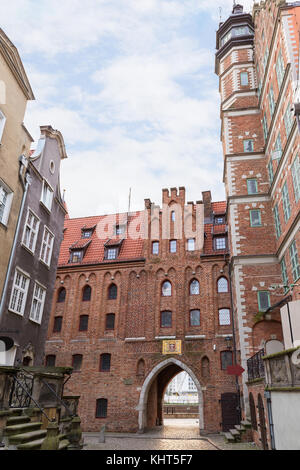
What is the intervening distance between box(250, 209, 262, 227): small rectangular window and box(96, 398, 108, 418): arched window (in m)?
15.7

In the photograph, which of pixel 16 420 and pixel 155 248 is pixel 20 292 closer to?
pixel 16 420

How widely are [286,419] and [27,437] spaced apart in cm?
673

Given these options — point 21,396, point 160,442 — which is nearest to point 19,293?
point 21,396

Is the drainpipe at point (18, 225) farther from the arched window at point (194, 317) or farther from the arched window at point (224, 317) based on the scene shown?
the arched window at point (224, 317)

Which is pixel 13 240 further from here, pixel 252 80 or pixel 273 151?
pixel 252 80

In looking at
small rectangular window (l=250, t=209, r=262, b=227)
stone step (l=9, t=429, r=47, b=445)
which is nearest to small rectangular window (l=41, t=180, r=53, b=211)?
stone step (l=9, t=429, r=47, b=445)

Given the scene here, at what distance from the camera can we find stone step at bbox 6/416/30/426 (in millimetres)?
9266

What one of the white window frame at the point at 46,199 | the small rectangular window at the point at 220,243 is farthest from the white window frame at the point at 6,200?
the small rectangular window at the point at 220,243

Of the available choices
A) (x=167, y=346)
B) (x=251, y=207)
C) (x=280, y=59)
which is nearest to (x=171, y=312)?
(x=167, y=346)

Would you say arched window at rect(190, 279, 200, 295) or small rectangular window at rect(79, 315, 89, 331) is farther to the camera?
small rectangular window at rect(79, 315, 89, 331)

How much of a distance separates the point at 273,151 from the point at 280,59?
15.9 feet

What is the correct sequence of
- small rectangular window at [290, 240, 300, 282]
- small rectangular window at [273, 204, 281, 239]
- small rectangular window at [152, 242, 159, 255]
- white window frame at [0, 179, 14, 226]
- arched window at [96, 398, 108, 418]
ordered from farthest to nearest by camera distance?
small rectangular window at [152, 242, 159, 255] → arched window at [96, 398, 108, 418] → small rectangular window at [273, 204, 281, 239] → small rectangular window at [290, 240, 300, 282] → white window frame at [0, 179, 14, 226]

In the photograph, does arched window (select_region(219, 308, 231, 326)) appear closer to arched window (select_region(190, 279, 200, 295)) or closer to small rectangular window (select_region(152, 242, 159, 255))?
arched window (select_region(190, 279, 200, 295))

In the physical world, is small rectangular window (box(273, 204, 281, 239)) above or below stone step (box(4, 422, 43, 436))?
above
